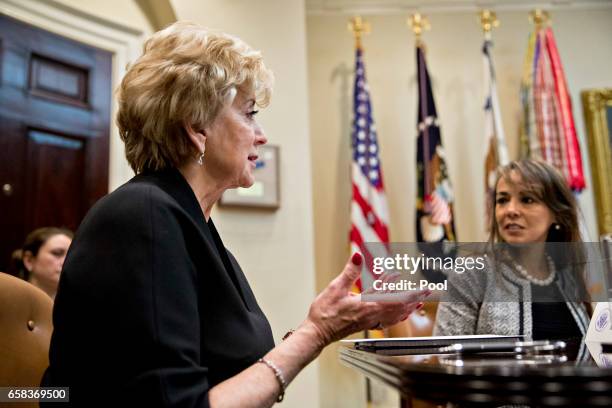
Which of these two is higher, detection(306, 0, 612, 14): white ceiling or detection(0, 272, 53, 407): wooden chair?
detection(306, 0, 612, 14): white ceiling

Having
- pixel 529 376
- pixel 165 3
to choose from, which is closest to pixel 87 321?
pixel 529 376

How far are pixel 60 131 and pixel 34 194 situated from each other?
38cm

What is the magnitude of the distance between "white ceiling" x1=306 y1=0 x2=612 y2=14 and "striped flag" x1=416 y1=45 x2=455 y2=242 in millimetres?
818

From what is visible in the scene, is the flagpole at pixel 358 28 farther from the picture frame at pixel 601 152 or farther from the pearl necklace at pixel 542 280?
the pearl necklace at pixel 542 280

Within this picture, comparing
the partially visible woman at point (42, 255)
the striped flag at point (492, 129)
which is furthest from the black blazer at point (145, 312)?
the striped flag at point (492, 129)

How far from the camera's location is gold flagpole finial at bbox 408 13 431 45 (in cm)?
451

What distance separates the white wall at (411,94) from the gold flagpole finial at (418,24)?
0.06m

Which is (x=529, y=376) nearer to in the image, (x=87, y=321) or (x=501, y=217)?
(x=87, y=321)

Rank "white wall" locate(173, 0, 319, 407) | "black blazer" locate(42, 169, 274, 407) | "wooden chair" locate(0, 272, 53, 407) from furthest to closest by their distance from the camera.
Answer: "white wall" locate(173, 0, 319, 407) < "wooden chair" locate(0, 272, 53, 407) < "black blazer" locate(42, 169, 274, 407)

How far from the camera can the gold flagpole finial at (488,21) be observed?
4.49 metres

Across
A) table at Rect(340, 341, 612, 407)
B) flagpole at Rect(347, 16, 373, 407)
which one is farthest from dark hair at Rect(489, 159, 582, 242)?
flagpole at Rect(347, 16, 373, 407)

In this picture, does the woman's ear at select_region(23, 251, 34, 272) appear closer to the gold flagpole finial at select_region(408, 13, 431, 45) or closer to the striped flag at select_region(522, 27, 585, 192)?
the gold flagpole finial at select_region(408, 13, 431, 45)

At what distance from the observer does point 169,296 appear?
0.98m

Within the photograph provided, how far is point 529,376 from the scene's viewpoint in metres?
0.71
